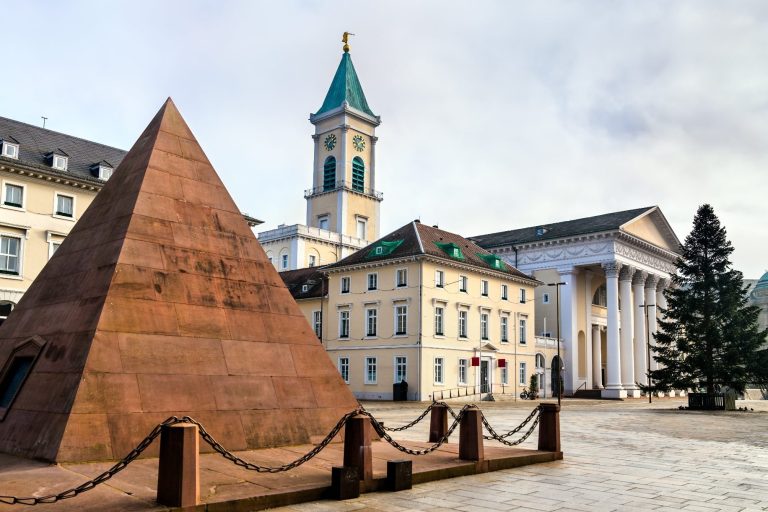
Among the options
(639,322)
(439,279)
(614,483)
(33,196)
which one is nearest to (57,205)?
(33,196)

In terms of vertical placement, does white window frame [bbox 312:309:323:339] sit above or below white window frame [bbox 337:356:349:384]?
above

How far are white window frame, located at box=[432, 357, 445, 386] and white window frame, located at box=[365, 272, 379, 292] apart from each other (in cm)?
596

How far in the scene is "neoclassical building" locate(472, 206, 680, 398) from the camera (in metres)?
54.9

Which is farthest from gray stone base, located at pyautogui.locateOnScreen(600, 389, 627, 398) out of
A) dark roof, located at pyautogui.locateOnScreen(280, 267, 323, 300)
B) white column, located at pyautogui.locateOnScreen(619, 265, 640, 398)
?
dark roof, located at pyautogui.locateOnScreen(280, 267, 323, 300)

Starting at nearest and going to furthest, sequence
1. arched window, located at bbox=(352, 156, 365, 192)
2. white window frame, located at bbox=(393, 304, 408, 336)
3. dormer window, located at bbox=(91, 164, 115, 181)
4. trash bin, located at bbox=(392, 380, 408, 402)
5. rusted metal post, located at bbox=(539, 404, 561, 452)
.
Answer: rusted metal post, located at bbox=(539, 404, 561, 452), dormer window, located at bbox=(91, 164, 115, 181), trash bin, located at bbox=(392, 380, 408, 402), white window frame, located at bbox=(393, 304, 408, 336), arched window, located at bbox=(352, 156, 365, 192)

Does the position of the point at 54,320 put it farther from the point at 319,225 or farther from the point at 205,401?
the point at 319,225

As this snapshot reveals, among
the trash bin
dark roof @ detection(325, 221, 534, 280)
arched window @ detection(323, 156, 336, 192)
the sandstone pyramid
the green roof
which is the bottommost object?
the trash bin

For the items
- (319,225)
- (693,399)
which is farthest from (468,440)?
(319,225)

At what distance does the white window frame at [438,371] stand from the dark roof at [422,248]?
20.4ft

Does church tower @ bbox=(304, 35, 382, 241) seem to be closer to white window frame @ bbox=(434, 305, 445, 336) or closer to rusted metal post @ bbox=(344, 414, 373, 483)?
white window frame @ bbox=(434, 305, 445, 336)

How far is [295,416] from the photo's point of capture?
10.9m

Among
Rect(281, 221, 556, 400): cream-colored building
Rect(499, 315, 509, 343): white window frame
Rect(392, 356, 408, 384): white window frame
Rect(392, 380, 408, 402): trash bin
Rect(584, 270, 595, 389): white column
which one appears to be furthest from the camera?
Rect(584, 270, 595, 389): white column

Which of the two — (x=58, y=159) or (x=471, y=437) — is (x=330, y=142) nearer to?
(x=58, y=159)

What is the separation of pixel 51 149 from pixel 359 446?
3632 centimetres
